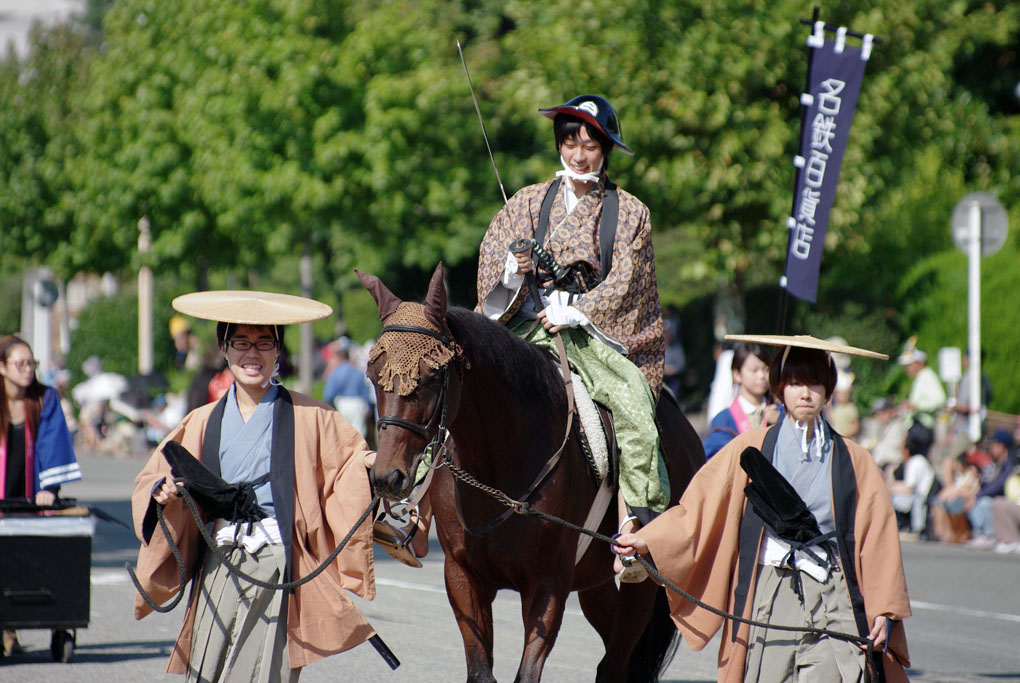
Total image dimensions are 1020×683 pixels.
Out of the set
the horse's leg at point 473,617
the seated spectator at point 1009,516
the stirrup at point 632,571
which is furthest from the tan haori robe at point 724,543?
the seated spectator at point 1009,516

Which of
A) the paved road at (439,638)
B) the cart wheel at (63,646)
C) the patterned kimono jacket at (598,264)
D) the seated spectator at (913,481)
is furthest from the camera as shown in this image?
the seated spectator at (913,481)

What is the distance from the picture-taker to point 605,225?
20.0 ft

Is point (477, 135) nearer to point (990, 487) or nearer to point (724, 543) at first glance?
point (990, 487)

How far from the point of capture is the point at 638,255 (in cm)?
603

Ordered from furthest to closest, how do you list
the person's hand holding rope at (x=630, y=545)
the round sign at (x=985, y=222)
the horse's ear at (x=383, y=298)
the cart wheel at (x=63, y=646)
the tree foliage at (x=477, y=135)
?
the tree foliage at (x=477, y=135)
the round sign at (x=985, y=222)
the cart wheel at (x=63, y=646)
the person's hand holding rope at (x=630, y=545)
the horse's ear at (x=383, y=298)

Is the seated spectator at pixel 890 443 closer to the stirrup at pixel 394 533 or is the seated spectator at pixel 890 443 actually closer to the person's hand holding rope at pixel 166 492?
the stirrup at pixel 394 533

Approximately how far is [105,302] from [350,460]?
111 feet

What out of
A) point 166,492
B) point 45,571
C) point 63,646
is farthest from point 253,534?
point 63,646

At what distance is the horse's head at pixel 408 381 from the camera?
4.57 metres

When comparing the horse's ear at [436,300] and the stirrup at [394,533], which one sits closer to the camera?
the horse's ear at [436,300]

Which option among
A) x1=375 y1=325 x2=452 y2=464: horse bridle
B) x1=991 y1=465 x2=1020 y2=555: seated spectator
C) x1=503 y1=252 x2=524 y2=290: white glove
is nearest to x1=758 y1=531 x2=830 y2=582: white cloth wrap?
x1=375 y1=325 x2=452 y2=464: horse bridle

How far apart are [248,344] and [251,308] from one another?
0.49 feet

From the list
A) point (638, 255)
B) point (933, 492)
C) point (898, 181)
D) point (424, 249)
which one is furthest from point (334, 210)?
point (638, 255)

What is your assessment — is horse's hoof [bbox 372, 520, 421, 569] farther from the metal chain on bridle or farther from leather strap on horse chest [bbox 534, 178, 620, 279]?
leather strap on horse chest [bbox 534, 178, 620, 279]
